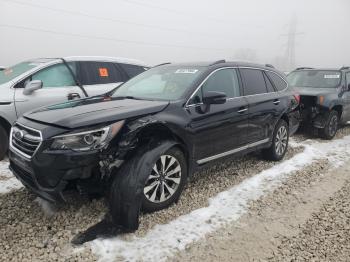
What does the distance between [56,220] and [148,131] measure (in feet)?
4.34

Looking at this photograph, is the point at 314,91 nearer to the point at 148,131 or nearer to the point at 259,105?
the point at 259,105

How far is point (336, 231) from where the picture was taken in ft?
11.4

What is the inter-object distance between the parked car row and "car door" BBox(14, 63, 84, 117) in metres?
0.02

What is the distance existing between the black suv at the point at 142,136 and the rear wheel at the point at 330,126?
3.13 meters

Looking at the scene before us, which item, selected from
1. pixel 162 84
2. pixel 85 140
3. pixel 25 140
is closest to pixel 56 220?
pixel 25 140

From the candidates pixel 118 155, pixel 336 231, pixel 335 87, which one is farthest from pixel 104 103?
pixel 335 87

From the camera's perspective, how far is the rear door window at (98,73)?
6418 mm

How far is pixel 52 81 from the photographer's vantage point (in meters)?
6.04

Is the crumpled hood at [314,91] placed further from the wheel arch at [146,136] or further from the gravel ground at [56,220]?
the wheel arch at [146,136]

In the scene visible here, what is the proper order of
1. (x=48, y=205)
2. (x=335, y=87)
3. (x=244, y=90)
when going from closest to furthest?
(x=48, y=205)
(x=244, y=90)
(x=335, y=87)

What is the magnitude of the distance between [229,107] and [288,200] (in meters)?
1.39

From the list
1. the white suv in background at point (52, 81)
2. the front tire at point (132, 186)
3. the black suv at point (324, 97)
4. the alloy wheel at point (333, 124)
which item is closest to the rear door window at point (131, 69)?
the white suv in background at point (52, 81)

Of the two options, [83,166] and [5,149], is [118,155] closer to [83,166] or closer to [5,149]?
[83,166]

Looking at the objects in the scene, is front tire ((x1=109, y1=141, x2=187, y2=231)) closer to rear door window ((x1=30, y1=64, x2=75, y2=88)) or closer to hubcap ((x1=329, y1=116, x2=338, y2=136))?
rear door window ((x1=30, y1=64, x2=75, y2=88))
